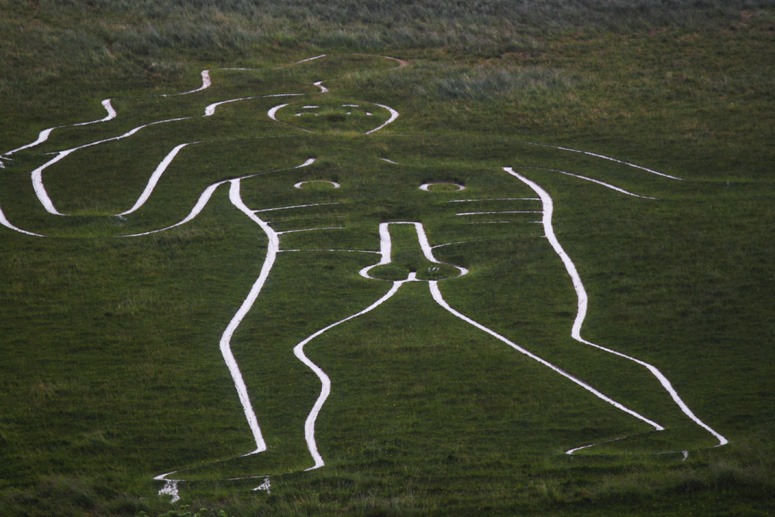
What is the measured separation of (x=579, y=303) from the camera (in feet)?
114

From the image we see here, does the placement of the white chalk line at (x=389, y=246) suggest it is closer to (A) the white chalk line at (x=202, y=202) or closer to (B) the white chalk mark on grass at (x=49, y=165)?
(A) the white chalk line at (x=202, y=202)

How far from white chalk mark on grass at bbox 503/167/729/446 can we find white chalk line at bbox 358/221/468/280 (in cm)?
404

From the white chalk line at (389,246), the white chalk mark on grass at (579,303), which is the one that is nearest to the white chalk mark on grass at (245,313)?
the white chalk line at (389,246)

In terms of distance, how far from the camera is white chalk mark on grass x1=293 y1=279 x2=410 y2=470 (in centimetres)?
2436

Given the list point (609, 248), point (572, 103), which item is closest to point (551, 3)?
point (572, 103)

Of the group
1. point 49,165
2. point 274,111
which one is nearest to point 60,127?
point 49,165

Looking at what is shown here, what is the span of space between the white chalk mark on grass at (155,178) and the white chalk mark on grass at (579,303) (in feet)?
55.3

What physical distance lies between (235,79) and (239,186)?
19.5m

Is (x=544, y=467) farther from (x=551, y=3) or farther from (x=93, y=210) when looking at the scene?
(x=551, y=3)

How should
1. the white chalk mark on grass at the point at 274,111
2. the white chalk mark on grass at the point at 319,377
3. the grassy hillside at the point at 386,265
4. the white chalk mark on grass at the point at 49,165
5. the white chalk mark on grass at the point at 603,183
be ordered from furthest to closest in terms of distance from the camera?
the white chalk mark on grass at the point at 274,111
the white chalk mark on grass at the point at 603,183
the white chalk mark on grass at the point at 49,165
the white chalk mark on grass at the point at 319,377
the grassy hillside at the point at 386,265

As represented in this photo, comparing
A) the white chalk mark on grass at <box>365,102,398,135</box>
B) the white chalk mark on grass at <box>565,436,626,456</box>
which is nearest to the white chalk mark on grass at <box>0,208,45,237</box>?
the white chalk mark on grass at <box>365,102,398,135</box>

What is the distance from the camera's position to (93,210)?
44438 millimetres

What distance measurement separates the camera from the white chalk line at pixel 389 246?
38719mm

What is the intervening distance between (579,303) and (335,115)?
93.6ft
